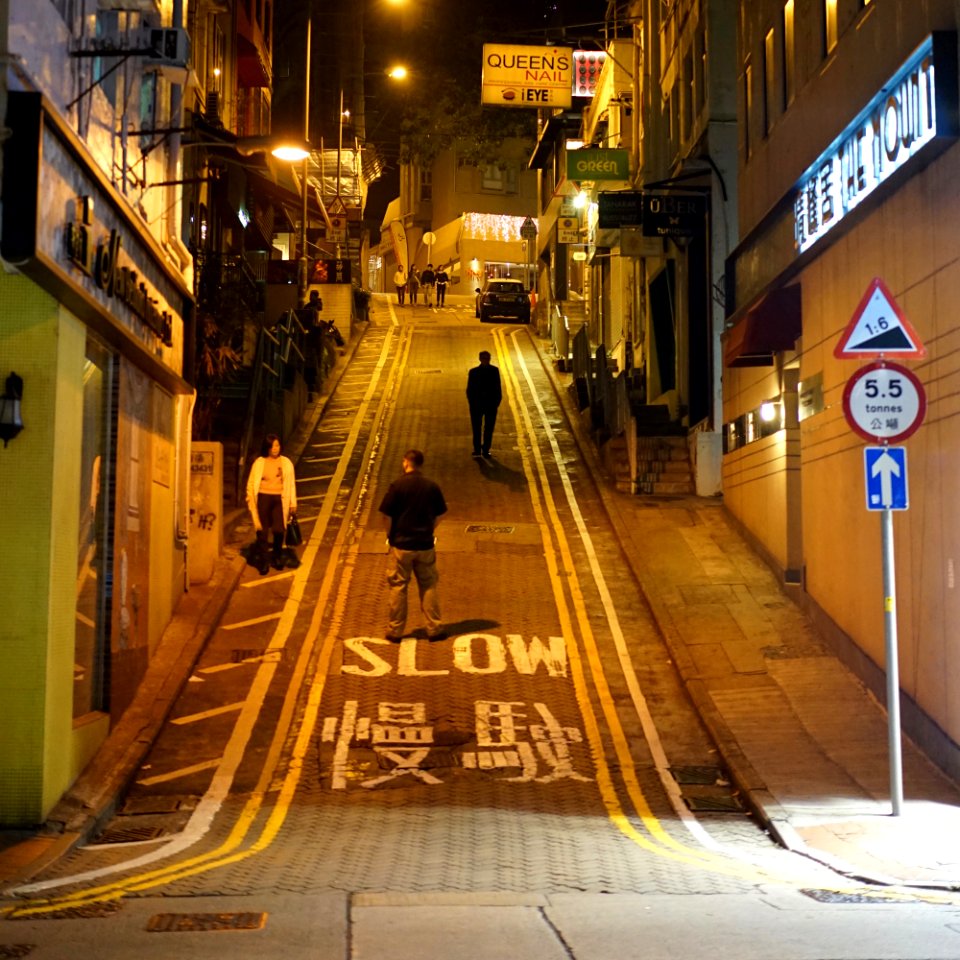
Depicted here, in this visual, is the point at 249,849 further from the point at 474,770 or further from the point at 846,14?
the point at 846,14

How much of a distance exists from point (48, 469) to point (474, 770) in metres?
3.95

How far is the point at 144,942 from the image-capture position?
564 cm

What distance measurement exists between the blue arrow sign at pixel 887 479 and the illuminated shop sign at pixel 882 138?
258 centimetres

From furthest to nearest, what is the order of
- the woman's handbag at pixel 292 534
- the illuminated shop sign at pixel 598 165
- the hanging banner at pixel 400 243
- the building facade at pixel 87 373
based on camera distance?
the hanging banner at pixel 400 243
the illuminated shop sign at pixel 598 165
the woman's handbag at pixel 292 534
the building facade at pixel 87 373

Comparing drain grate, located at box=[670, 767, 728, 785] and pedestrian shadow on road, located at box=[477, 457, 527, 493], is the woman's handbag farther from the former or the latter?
drain grate, located at box=[670, 767, 728, 785]

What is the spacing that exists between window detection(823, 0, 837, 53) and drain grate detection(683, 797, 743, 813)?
7989 mm

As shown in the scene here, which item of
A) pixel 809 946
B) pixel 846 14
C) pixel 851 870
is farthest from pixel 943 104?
pixel 809 946

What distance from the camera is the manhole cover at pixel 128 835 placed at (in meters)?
8.59

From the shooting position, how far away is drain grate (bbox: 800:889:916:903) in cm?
662

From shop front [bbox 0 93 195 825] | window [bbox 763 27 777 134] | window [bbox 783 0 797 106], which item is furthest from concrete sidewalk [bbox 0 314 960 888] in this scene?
window [bbox 783 0 797 106]

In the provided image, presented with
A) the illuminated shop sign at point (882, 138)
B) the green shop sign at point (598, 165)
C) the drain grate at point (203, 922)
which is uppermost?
the green shop sign at point (598, 165)

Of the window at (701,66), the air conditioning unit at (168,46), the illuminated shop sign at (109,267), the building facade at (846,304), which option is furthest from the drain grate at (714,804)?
the window at (701,66)

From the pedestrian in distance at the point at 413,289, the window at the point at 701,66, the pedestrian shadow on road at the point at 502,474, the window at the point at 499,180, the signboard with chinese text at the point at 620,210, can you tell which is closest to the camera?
the pedestrian shadow on road at the point at 502,474

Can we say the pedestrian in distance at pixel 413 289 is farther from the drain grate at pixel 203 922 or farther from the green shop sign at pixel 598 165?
the drain grate at pixel 203 922
